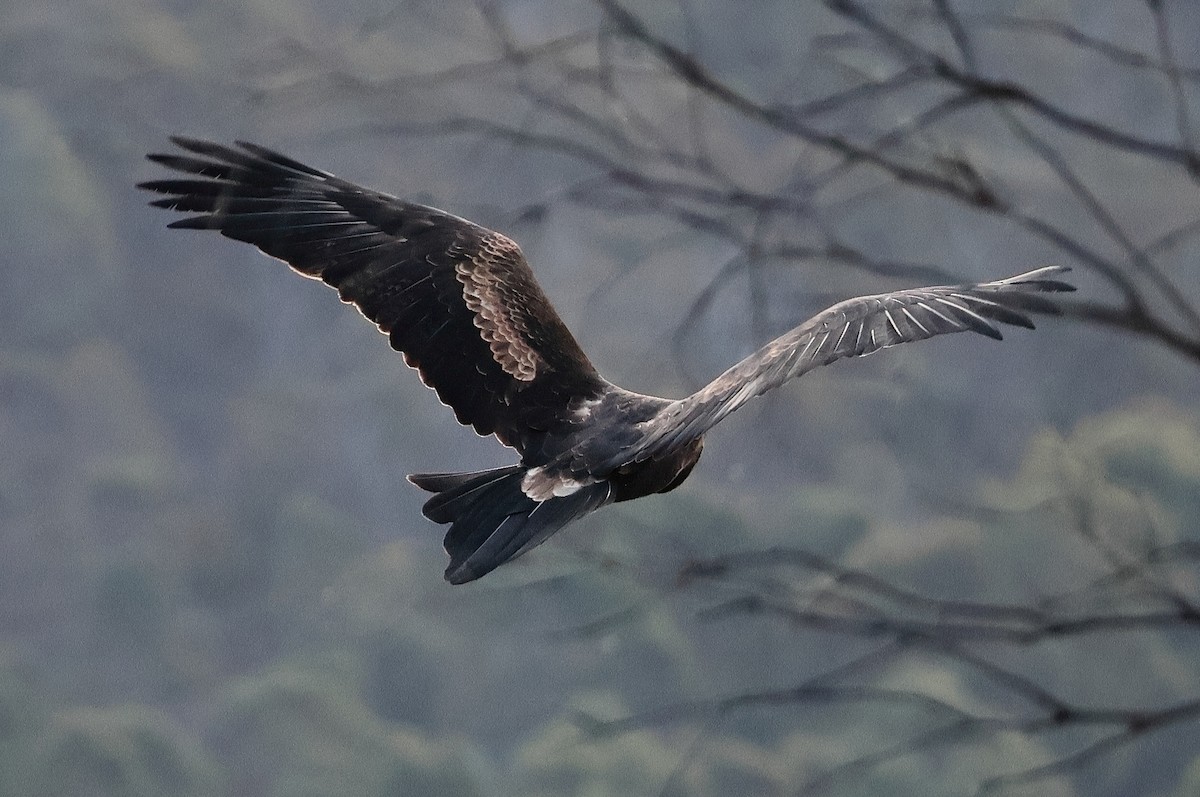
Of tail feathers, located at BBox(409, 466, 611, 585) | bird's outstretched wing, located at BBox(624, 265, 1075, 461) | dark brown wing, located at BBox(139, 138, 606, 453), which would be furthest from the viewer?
dark brown wing, located at BBox(139, 138, 606, 453)

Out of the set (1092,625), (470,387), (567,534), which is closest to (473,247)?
(470,387)

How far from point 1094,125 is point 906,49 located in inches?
12.1

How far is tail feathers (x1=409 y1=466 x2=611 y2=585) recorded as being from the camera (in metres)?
1.79

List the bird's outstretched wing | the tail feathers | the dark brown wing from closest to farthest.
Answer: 1. the bird's outstretched wing
2. the tail feathers
3. the dark brown wing

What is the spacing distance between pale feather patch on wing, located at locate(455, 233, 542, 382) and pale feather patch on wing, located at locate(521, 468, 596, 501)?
23 centimetres

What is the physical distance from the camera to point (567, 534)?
369 centimetres

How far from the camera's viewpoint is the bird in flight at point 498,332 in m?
1.71

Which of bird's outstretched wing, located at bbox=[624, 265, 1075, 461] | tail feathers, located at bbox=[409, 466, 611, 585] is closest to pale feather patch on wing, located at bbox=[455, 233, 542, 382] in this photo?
tail feathers, located at bbox=[409, 466, 611, 585]

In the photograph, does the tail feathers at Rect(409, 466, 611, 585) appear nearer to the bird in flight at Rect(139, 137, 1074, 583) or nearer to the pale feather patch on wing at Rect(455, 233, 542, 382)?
the bird in flight at Rect(139, 137, 1074, 583)

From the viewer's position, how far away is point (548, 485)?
192 cm

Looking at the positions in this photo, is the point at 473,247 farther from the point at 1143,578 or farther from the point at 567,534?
the point at 567,534

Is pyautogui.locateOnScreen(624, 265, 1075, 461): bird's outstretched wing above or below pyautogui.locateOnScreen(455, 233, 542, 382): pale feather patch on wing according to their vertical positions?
below

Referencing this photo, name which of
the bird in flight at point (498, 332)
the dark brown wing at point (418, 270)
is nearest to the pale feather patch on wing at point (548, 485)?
the bird in flight at point (498, 332)

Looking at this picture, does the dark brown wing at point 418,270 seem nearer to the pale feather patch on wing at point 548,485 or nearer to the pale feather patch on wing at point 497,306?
the pale feather patch on wing at point 497,306
